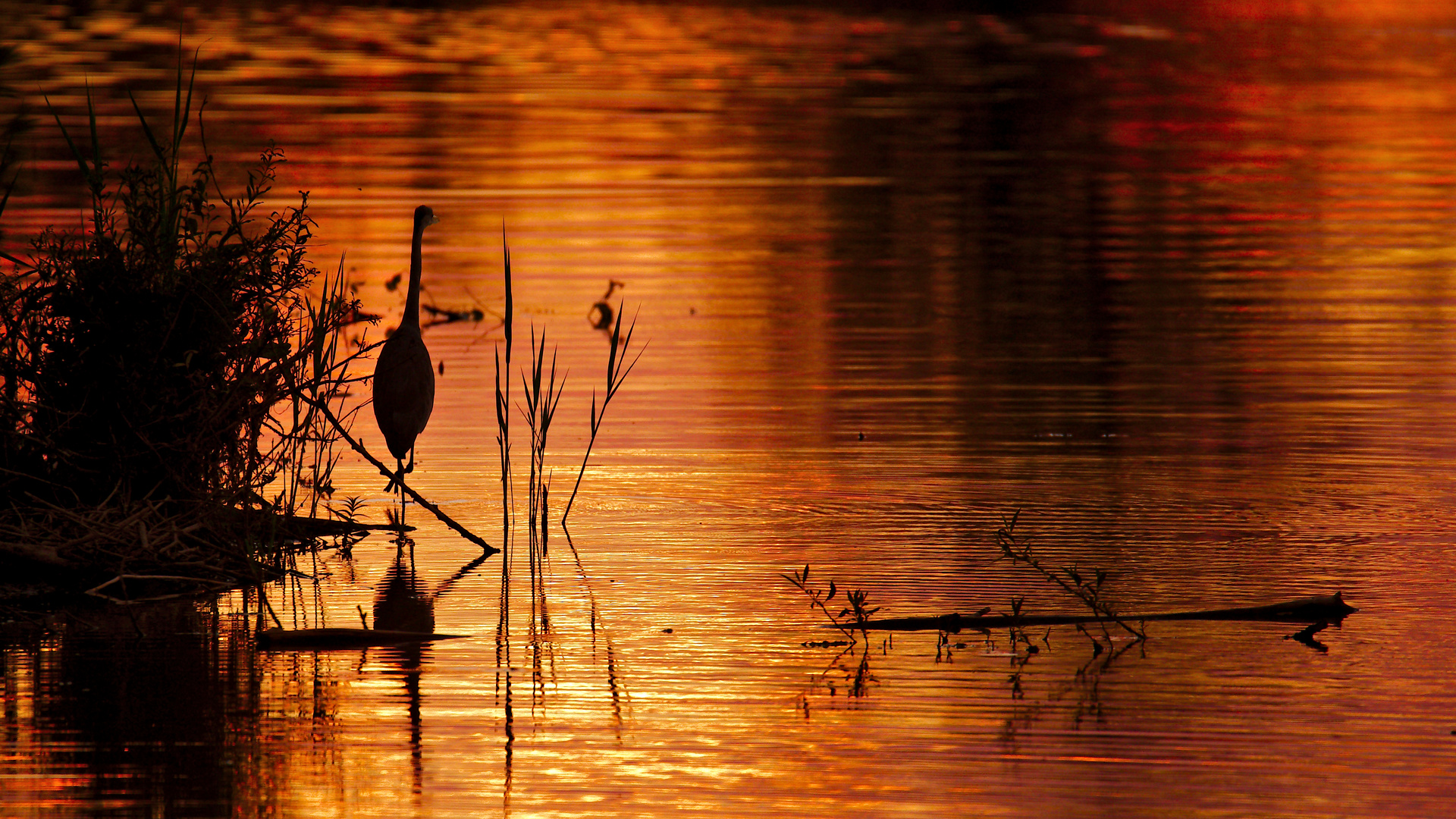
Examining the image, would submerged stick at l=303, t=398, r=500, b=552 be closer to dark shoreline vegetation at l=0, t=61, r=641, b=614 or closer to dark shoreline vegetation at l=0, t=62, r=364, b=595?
dark shoreline vegetation at l=0, t=61, r=641, b=614

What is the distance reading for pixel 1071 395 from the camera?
1363cm

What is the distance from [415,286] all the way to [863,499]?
8.94 feet

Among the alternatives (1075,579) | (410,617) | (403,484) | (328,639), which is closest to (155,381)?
(403,484)

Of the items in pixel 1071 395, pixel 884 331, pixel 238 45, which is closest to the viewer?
pixel 1071 395

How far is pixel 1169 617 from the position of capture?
27.2 ft

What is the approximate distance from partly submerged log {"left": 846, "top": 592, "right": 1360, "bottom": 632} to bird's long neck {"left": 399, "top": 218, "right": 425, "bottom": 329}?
384cm

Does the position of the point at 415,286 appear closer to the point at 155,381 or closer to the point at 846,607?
the point at 155,381

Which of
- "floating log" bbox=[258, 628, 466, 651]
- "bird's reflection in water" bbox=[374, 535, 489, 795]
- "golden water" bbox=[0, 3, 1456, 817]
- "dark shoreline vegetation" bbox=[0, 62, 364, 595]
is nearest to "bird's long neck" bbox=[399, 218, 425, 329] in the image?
"golden water" bbox=[0, 3, 1456, 817]

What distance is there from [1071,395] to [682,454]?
9.84 ft

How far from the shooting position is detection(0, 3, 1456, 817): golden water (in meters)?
6.78

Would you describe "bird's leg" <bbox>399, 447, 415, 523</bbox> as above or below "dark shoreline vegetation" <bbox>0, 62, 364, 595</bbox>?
below

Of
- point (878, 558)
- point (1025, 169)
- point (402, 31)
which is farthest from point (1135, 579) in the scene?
point (402, 31)

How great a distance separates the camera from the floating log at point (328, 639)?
324 inches

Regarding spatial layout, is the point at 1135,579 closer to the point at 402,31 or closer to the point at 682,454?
the point at 682,454
